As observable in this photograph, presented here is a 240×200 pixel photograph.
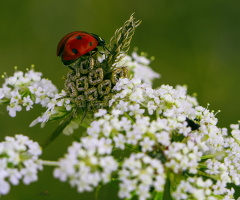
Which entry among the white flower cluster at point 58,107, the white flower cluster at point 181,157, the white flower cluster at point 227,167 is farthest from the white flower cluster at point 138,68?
the white flower cluster at point 181,157

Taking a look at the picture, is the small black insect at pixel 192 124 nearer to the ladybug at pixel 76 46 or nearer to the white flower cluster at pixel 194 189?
the white flower cluster at pixel 194 189

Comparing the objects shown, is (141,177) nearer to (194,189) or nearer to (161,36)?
(194,189)

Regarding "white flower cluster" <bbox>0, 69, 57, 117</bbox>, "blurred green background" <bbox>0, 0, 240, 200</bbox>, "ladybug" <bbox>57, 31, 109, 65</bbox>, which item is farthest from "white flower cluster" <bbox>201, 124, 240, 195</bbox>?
"blurred green background" <bbox>0, 0, 240, 200</bbox>

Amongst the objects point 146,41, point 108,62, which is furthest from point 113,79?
point 146,41

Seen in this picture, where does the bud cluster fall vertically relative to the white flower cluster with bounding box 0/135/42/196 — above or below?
above

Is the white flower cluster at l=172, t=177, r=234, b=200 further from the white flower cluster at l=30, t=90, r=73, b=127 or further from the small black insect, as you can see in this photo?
the white flower cluster at l=30, t=90, r=73, b=127

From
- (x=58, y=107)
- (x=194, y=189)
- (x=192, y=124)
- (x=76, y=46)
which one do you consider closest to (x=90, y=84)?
(x=76, y=46)
